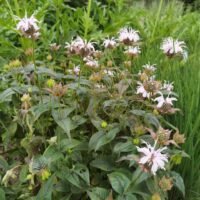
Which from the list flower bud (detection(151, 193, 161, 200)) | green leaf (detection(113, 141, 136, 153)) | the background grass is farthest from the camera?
the background grass

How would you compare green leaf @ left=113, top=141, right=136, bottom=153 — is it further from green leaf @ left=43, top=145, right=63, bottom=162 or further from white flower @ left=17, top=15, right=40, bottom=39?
white flower @ left=17, top=15, right=40, bottom=39

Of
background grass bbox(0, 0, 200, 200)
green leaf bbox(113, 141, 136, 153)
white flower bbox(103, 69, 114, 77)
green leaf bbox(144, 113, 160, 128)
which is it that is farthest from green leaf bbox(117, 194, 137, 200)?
white flower bbox(103, 69, 114, 77)

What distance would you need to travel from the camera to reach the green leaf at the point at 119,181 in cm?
128

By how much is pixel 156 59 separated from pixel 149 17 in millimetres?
1078

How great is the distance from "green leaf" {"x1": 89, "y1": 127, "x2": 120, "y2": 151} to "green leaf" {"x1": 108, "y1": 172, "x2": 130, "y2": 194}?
0.29 feet

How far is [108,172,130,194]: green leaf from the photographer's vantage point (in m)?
1.28

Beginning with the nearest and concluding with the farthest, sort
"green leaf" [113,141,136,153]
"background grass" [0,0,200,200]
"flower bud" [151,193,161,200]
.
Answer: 1. "flower bud" [151,193,161,200]
2. "green leaf" [113,141,136,153]
3. "background grass" [0,0,200,200]

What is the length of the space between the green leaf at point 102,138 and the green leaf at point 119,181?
9 centimetres

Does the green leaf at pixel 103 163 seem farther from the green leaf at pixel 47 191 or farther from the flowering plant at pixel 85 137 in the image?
the green leaf at pixel 47 191

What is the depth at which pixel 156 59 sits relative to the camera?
2.03 m

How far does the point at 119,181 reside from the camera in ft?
4.27

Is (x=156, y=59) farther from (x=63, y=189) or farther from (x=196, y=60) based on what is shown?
(x=63, y=189)

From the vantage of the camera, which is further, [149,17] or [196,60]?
[149,17]

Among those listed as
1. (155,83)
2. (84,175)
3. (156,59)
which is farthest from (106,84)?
(156,59)
